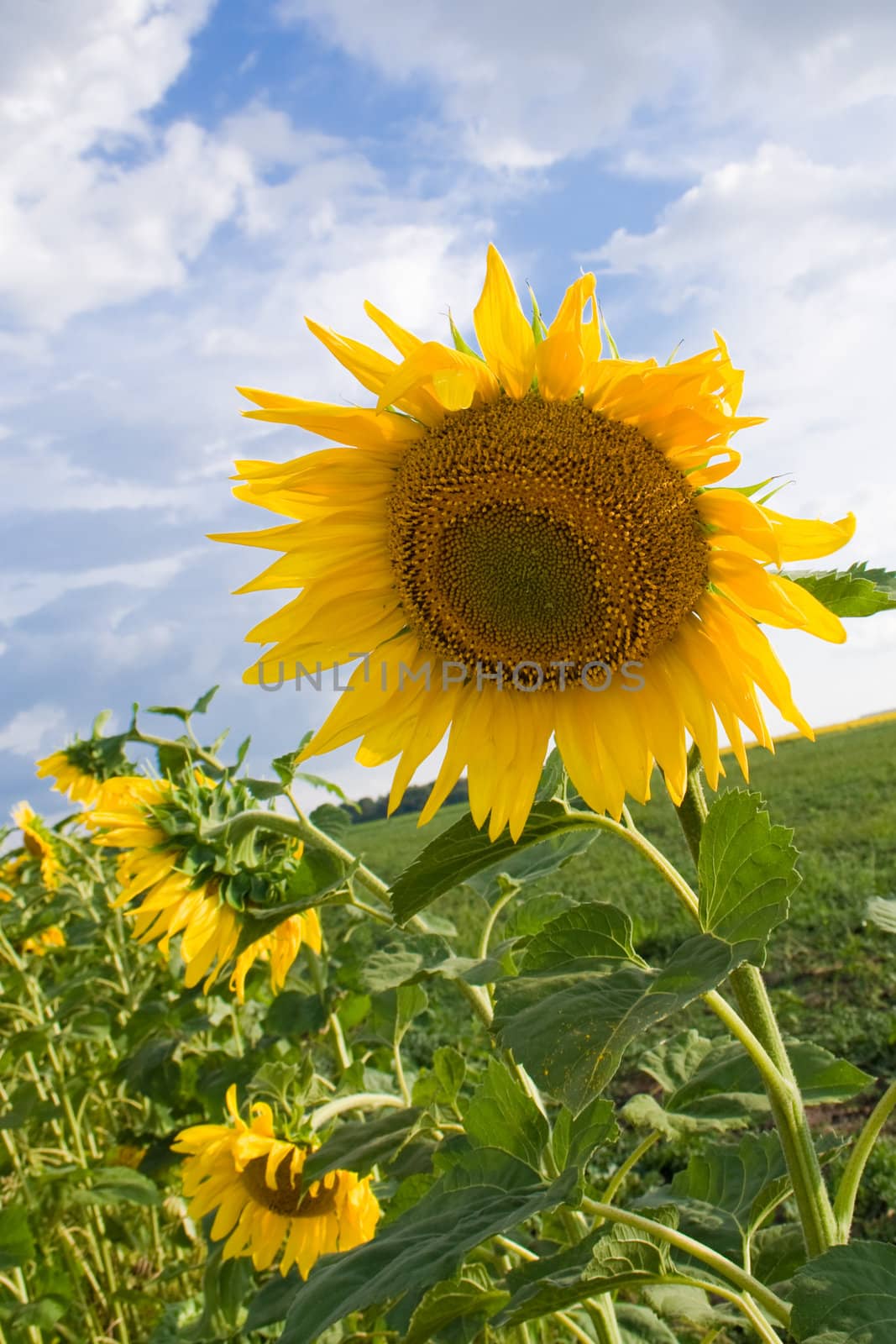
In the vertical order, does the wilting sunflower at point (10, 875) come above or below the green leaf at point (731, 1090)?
above

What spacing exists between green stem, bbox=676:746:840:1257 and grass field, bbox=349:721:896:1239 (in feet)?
0.81

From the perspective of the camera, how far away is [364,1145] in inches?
73.3

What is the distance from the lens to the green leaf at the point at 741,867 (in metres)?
1.23

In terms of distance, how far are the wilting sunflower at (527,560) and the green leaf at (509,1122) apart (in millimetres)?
404

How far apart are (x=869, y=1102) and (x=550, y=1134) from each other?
3335mm

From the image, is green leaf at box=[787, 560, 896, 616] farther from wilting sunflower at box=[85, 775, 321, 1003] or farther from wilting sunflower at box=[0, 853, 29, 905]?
wilting sunflower at box=[0, 853, 29, 905]

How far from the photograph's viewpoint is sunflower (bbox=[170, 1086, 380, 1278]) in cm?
230

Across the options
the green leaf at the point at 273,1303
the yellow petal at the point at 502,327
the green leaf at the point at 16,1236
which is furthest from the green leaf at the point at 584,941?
the green leaf at the point at 16,1236

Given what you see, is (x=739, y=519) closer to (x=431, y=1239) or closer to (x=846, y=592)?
(x=846, y=592)

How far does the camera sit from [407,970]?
75.1 inches

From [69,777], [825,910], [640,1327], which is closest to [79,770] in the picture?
[69,777]

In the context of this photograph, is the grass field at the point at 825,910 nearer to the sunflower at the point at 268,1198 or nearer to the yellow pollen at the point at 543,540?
the yellow pollen at the point at 543,540

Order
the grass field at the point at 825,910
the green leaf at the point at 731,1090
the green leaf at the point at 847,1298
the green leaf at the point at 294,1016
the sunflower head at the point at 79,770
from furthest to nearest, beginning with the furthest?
the grass field at the point at 825,910 < the sunflower head at the point at 79,770 < the green leaf at the point at 294,1016 < the green leaf at the point at 731,1090 < the green leaf at the point at 847,1298

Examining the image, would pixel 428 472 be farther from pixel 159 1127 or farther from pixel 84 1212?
pixel 84 1212
